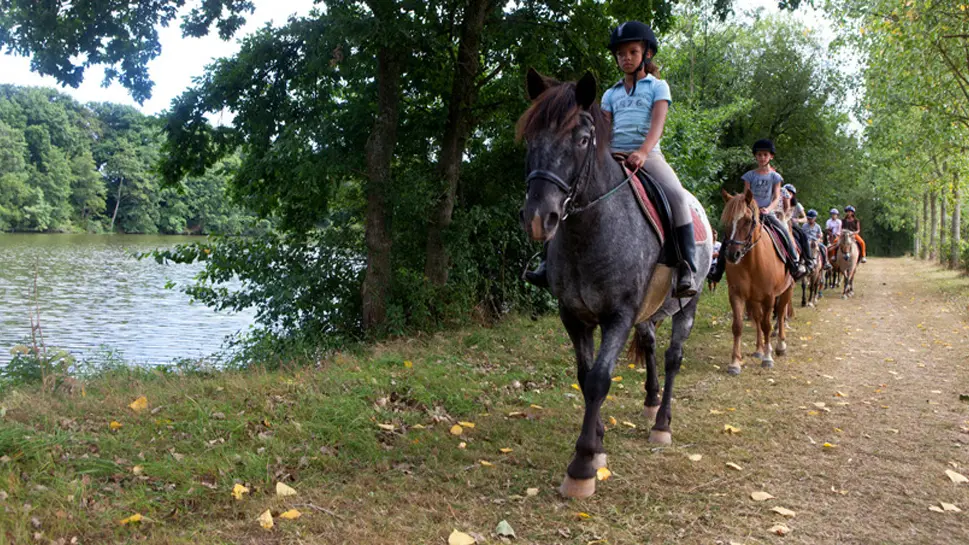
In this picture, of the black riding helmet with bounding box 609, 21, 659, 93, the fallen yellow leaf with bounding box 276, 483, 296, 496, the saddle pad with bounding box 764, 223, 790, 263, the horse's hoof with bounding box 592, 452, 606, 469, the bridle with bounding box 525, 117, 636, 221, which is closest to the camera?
the bridle with bounding box 525, 117, 636, 221

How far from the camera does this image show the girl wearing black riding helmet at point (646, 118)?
485 centimetres

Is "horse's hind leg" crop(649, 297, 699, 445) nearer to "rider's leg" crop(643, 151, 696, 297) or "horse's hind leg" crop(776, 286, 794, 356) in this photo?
"rider's leg" crop(643, 151, 696, 297)

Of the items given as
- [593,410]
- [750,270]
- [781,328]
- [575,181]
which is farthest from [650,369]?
[781,328]

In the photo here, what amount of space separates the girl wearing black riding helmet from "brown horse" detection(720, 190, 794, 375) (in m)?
4.09

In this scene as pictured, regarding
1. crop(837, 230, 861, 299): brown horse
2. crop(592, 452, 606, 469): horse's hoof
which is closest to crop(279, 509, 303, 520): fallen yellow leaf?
crop(592, 452, 606, 469): horse's hoof

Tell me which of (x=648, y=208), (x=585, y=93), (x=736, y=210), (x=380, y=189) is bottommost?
(x=648, y=208)

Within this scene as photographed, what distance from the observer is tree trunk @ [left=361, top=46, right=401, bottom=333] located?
9.83 meters

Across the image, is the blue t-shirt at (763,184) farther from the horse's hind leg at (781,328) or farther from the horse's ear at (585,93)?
the horse's ear at (585,93)

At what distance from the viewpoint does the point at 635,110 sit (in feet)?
16.5

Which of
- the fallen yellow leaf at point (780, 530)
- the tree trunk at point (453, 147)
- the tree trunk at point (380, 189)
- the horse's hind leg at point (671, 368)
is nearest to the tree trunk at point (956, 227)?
the tree trunk at point (453, 147)

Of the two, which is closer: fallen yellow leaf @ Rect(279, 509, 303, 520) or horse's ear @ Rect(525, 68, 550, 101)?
fallen yellow leaf @ Rect(279, 509, 303, 520)

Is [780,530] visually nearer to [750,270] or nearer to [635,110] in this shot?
[635,110]

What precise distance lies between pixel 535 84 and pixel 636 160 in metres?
0.97

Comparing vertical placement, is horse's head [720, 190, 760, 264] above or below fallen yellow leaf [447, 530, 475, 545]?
above
